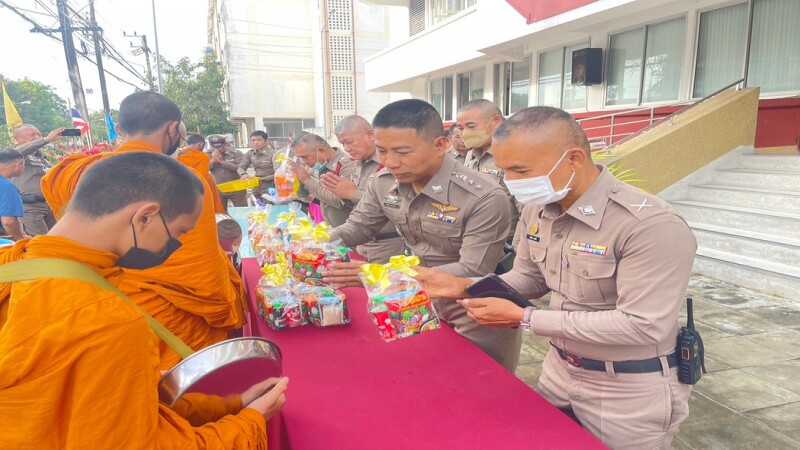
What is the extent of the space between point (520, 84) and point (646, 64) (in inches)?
144

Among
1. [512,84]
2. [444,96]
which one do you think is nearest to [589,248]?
[512,84]

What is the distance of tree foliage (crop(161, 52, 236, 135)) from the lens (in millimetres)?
25125

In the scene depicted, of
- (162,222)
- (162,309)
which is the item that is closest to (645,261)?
(162,222)

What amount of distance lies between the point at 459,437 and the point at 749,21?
8181 millimetres

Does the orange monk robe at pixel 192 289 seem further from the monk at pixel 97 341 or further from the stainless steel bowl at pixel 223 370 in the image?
the monk at pixel 97 341

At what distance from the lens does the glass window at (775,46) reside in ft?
21.2

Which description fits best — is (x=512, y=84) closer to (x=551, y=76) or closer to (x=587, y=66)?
(x=551, y=76)

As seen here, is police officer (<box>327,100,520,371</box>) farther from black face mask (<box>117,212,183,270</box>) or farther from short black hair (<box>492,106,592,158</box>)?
black face mask (<box>117,212,183,270</box>)

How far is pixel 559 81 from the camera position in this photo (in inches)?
415

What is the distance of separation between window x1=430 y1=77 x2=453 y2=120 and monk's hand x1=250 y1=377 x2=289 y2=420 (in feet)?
46.9

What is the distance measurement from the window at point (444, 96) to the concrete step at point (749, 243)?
10.0 metres

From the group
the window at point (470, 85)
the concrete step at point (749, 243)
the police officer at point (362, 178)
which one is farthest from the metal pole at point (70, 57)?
the concrete step at point (749, 243)

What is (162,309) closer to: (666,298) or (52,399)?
(52,399)

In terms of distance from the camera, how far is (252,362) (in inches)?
51.4
